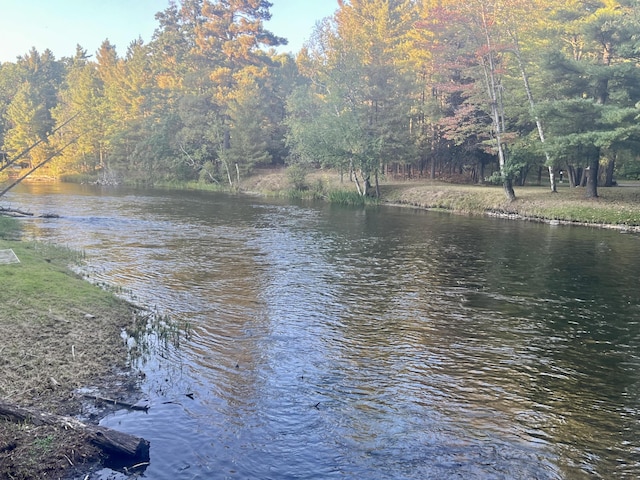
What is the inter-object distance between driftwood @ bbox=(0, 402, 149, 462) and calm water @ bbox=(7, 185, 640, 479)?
0.34 meters

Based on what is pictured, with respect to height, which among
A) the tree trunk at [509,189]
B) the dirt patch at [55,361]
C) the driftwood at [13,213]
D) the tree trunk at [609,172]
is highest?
the tree trunk at [609,172]

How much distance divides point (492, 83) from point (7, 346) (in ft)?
112

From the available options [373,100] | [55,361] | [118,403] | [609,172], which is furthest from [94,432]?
[373,100]

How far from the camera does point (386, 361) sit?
9375 millimetres

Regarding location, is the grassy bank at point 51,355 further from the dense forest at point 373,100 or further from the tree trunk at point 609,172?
the tree trunk at point 609,172

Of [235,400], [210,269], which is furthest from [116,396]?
[210,269]

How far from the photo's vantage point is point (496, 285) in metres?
15.5

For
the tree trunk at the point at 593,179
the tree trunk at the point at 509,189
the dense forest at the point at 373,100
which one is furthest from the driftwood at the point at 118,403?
the tree trunk at the point at 593,179

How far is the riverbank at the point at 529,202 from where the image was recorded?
29328 millimetres

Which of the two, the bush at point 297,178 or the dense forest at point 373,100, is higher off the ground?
the dense forest at point 373,100

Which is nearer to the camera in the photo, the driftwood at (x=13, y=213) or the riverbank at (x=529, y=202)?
the driftwood at (x=13, y=213)

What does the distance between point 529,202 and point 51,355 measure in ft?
101

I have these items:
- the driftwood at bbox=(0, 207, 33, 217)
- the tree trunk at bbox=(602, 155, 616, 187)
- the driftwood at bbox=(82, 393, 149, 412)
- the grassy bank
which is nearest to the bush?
the tree trunk at bbox=(602, 155, 616, 187)

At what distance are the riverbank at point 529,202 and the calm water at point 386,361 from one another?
922 centimetres
